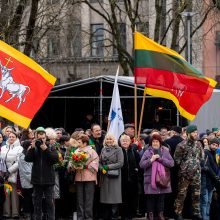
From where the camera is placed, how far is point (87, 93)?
2672 centimetres

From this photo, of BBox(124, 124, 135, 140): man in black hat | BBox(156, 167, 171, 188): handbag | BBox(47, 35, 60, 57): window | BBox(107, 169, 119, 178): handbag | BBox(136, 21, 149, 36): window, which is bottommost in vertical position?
BBox(156, 167, 171, 188): handbag

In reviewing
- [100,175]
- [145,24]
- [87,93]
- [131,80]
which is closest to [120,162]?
[100,175]

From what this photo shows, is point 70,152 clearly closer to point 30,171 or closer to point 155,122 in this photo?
point 30,171

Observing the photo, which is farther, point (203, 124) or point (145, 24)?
point (145, 24)

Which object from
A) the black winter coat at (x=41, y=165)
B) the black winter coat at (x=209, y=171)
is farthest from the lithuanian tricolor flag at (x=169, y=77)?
the black winter coat at (x=41, y=165)

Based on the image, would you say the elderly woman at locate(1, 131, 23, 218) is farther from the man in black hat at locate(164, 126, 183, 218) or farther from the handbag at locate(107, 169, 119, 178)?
the man in black hat at locate(164, 126, 183, 218)

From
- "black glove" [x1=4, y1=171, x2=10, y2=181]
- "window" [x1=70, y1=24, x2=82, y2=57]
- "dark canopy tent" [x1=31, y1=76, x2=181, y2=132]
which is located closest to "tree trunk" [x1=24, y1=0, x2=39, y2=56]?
"dark canopy tent" [x1=31, y1=76, x2=181, y2=132]

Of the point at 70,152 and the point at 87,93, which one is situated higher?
the point at 87,93

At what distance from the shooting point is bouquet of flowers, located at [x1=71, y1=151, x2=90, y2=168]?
1570cm

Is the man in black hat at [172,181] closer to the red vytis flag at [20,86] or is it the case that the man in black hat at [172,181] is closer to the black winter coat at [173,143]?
the black winter coat at [173,143]

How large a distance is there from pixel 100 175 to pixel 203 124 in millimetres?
9391

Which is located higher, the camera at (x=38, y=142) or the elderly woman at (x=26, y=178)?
the camera at (x=38, y=142)

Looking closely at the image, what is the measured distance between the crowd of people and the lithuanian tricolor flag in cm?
78

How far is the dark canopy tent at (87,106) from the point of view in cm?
2606
